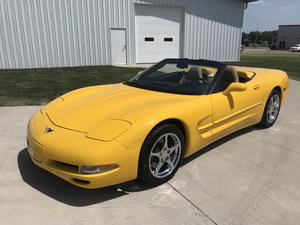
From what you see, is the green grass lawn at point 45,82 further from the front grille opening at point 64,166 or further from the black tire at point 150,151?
the black tire at point 150,151

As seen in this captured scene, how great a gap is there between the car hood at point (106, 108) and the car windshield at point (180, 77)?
184 millimetres

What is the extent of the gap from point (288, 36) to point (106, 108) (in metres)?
82.2

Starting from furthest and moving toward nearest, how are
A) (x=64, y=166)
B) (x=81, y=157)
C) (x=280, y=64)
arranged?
(x=280, y=64)
(x=64, y=166)
(x=81, y=157)

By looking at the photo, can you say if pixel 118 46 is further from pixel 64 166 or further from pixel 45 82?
pixel 64 166

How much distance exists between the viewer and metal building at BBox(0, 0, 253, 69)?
1202cm

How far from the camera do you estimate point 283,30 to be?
7569cm

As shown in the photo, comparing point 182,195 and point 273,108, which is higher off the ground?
point 273,108

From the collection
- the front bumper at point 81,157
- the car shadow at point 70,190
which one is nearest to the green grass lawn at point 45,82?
the car shadow at point 70,190

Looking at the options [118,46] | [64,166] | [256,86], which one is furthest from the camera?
[118,46]

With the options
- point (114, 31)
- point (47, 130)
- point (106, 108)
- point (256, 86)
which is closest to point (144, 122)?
point (106, 108)

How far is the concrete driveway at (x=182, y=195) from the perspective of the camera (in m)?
2.50

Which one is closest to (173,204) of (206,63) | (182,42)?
(206,63)

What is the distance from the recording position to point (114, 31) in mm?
13852

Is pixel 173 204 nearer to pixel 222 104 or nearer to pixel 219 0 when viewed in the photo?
pixel 222 104
